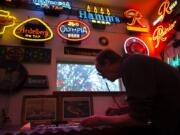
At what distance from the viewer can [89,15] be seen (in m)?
4.57

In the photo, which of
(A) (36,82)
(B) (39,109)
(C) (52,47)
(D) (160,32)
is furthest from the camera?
(D) (160,32)

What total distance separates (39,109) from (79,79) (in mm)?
1179

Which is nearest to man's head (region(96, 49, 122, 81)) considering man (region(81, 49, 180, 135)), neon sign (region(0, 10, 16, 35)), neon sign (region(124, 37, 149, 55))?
man (region(81, 49, 180, 135))

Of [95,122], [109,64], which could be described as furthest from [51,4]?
[95,122]

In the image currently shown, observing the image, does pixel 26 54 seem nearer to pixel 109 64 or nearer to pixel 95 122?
pixel 109 64

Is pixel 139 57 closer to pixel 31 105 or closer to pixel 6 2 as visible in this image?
pixel 31 105

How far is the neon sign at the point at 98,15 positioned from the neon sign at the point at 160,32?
852 mm

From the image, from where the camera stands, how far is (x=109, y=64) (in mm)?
1628

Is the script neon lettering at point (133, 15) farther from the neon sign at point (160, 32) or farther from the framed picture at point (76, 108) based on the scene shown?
the framed picture at point (76, 108)

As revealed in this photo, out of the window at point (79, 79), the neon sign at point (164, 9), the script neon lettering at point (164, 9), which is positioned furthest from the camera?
the script neon lettering at point (164, 9)

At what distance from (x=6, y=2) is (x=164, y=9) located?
306cm

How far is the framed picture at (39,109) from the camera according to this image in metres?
3.13

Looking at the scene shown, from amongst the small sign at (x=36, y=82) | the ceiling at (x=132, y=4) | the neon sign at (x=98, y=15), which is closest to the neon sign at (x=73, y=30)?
the neon sign at (x=98, y=15)

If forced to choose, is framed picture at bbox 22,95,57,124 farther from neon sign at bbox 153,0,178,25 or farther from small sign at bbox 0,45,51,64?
neon sign at bbox 153,0,178,25
